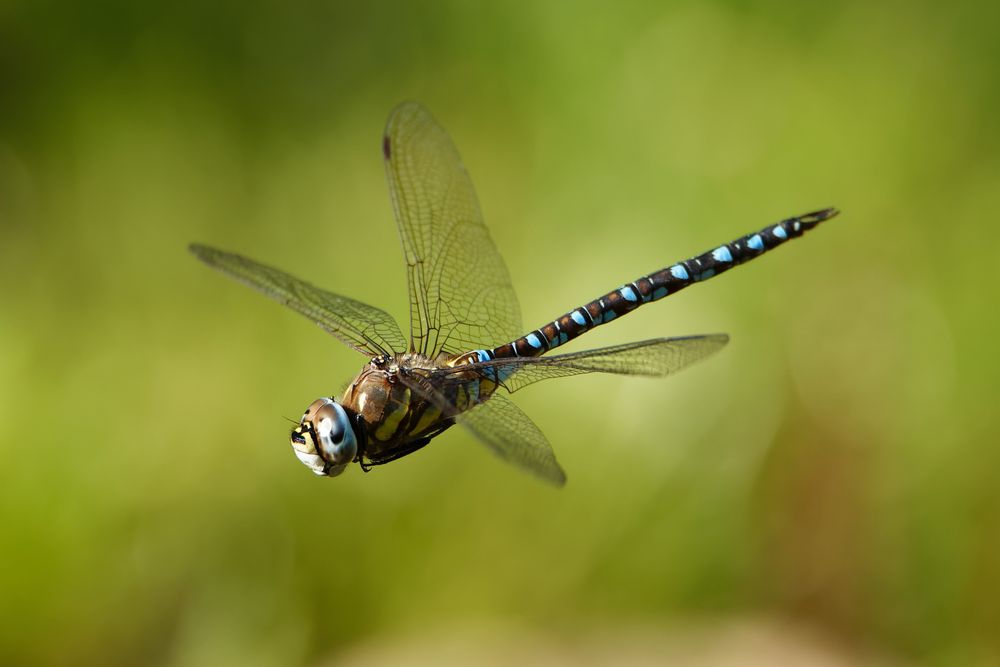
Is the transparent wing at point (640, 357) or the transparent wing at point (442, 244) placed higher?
the transparent wing at point (442, 244)

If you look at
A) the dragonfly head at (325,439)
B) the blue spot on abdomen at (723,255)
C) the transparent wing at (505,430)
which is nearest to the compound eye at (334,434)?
the dragonfly head at (325,439)

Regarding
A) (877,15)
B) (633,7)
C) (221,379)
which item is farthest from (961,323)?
(221,379)

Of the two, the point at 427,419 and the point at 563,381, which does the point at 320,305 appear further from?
the point at 563,381

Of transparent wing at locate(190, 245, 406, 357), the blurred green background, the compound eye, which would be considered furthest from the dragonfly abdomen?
the blurred green background

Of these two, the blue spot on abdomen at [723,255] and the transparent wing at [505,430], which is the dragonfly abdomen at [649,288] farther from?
the transparent wing at [505,430]

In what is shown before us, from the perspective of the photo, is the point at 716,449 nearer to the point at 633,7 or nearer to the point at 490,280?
the point at 490,280

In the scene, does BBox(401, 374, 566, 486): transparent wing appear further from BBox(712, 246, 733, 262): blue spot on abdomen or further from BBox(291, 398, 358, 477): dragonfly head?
BBox(712, 246, 733, 262): blue spot on abdomen
